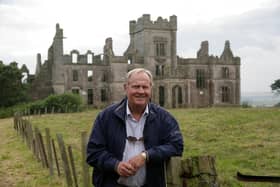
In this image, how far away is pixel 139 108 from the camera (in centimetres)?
495

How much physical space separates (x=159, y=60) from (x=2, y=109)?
72.6 feet

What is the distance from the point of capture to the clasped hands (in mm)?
4688

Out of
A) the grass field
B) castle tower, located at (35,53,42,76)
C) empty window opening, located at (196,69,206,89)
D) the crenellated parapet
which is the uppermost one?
the crenellated parapet

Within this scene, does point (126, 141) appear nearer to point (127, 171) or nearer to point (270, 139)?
point (127, 171)

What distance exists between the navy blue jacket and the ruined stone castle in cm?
5143

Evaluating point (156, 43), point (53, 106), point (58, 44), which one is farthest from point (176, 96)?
point (53, 106)

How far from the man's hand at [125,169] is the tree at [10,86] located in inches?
1818

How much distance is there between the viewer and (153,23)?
60500mm

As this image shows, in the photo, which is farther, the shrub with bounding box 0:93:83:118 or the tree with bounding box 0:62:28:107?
the tree with bounding box 0:62:28:107

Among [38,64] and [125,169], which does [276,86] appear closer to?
A: [38,64]

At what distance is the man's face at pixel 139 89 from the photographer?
4.89 m

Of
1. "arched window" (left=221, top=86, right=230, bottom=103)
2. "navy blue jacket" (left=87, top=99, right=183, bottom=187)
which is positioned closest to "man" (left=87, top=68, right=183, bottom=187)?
"navy blue jacket" (left=87, top=99, right=183, bottom=187)

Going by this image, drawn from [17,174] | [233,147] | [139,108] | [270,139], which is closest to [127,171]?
[139,108]

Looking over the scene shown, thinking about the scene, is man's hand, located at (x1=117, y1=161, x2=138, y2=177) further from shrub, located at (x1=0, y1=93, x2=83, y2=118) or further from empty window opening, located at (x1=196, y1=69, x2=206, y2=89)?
empty window opening, located at (x1=196, y1=69, x2=206, y2=89)
